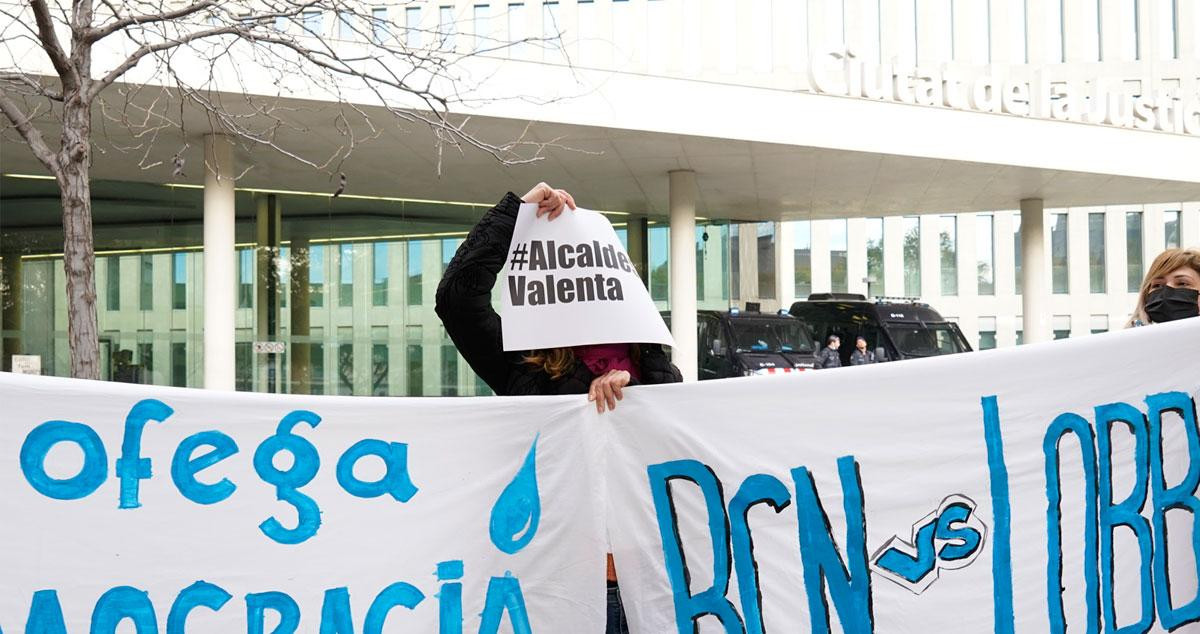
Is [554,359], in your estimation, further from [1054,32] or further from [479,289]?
[1054,32]

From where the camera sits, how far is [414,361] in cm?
2583

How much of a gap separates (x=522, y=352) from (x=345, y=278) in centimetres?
2199

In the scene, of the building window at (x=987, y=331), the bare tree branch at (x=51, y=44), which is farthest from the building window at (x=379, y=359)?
the building window at (x=987, y=331)

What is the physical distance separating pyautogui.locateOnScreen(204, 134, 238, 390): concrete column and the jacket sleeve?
1638cm

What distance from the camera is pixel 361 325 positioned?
25.4 metres

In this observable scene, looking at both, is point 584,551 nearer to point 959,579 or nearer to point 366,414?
point 366,414

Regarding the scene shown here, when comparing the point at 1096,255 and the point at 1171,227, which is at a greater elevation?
the point at 1171,227

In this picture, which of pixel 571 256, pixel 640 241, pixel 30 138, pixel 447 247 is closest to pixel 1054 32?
pixel 640 241

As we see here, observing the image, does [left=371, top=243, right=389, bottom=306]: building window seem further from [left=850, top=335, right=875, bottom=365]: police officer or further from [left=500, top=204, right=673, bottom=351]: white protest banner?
[left=500, top=204, right=673, bottom=351]: white protest banner

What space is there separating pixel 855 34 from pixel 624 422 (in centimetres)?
4330

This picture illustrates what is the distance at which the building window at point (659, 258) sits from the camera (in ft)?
94.1

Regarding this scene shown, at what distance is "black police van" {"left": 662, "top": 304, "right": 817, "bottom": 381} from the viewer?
21141 millimetres

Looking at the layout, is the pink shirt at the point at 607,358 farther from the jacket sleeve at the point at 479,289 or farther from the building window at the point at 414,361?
the building window at the point at 414,361

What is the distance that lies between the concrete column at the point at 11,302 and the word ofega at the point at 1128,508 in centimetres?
2221
